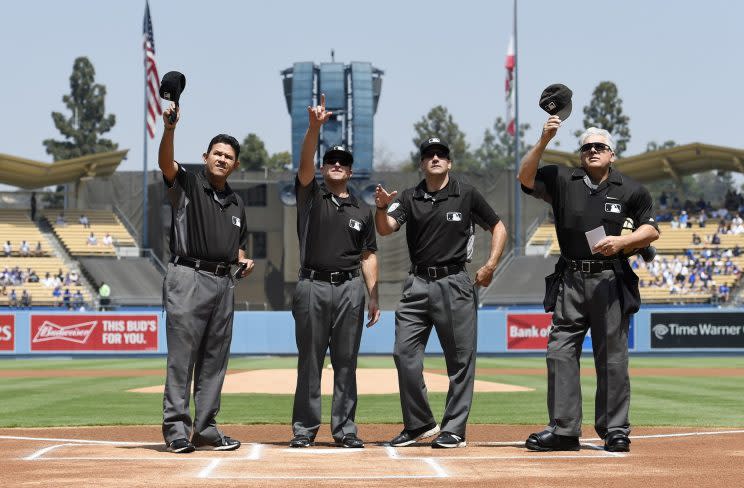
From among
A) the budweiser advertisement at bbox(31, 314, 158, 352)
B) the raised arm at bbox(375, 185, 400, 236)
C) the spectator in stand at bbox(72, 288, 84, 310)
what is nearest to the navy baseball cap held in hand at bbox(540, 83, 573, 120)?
the raised arm at bbox(375, 185, 400, 236)

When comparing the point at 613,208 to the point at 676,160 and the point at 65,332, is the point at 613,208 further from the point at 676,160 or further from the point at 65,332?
the point at 676,160

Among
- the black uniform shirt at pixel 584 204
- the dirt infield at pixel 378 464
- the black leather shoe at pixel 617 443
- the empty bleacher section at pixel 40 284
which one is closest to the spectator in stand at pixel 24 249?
the empty bleacher section at pixel 40 284

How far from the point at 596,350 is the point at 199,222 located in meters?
3.14

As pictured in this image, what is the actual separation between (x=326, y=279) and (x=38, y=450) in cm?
252

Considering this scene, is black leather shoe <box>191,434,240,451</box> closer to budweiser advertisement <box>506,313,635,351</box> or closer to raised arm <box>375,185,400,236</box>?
raised arm <box>375,185,400,236</box>

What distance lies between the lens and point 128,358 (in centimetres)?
3094

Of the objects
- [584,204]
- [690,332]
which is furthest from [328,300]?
[690,332]

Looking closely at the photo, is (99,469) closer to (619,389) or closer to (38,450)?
(38,450)

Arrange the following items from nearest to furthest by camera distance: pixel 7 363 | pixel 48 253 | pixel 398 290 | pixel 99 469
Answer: pixel 99 469, pixel 7 363, pixel 48 253, pixel 398 290

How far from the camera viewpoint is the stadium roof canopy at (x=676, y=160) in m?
44.6

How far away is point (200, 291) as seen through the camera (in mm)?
8312

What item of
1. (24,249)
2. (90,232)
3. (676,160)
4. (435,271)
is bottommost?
(24,249)

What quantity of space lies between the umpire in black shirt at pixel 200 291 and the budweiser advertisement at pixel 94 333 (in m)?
22.9

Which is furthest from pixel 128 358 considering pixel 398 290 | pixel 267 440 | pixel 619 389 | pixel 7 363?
pixel 619 389
